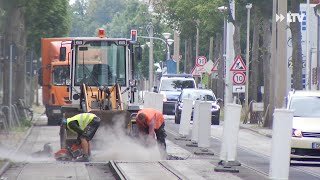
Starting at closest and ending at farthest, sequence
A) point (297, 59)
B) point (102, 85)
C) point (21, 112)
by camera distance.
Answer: point (102, 85) → point (297, 59) → point (21, 112)

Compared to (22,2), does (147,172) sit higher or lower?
lower

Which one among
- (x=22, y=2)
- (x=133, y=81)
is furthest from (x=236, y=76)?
(x=22, y=2)

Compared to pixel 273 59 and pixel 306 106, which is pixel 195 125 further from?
pixel 273 59

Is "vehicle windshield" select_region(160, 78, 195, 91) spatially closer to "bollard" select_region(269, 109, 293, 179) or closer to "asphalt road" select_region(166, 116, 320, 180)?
"asphalt road" select_region(166, 116, 320, 180)

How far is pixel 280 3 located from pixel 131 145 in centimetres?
1567

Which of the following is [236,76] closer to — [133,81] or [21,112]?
[21,112]

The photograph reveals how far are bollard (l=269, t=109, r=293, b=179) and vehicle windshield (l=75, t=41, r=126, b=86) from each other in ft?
36.3

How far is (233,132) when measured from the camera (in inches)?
760

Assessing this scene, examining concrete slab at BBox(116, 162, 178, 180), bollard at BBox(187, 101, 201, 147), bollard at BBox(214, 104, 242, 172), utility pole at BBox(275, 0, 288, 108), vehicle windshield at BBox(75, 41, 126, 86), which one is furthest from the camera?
utility pole at BBox(275, 0, 288, 108)

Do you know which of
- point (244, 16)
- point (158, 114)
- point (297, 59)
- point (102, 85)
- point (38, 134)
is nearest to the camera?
point (158, 114)

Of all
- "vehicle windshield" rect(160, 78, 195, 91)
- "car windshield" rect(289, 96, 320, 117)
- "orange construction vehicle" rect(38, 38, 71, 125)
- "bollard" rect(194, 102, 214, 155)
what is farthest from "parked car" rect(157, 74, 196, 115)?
"car windshield" rect(289, 96, 320, 117)

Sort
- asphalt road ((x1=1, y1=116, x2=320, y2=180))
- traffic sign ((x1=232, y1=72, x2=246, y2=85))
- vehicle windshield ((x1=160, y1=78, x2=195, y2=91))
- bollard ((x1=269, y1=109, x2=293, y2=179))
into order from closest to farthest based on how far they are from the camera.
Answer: bollard ((x1=269, y1=109, x2=293, y2=179)) < asphalt road ((x1=1, y1=116, x2=320, y2=180)) < traffic sign ((x1=232, y1=72, x2=246, y2=85)) < vehicle windshield ((x1=160, y1=78, x2=195, y2=91))

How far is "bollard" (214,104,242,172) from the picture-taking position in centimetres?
1909

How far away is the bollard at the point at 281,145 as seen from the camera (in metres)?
15.3
